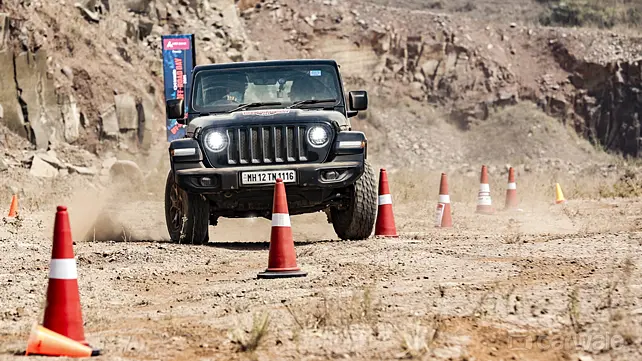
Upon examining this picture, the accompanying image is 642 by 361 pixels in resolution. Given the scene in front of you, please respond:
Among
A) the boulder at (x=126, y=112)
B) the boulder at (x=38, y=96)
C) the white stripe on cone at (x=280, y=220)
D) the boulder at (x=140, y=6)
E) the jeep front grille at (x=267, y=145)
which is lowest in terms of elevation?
the boulder at (x=126, y=112)

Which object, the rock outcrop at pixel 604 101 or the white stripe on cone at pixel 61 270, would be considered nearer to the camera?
the white stripe on cone at pixel 61 270

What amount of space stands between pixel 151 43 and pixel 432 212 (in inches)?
668

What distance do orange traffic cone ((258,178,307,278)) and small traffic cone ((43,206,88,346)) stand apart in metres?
2.64

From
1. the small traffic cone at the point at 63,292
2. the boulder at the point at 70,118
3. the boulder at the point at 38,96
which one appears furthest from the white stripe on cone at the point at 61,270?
the boulder at the point at 70,118

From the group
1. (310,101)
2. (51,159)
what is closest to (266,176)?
(310,101)

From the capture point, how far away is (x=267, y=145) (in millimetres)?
10805

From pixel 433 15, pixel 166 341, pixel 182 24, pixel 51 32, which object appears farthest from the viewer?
pixel 433 15

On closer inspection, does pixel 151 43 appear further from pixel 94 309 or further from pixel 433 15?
pixel 94 309

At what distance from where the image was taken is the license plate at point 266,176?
10.6 metres

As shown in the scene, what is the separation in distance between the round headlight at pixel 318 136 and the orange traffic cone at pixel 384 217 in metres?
1.55

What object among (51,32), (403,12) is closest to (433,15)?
(403,12)

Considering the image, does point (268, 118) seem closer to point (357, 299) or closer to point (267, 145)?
point (267, 145)

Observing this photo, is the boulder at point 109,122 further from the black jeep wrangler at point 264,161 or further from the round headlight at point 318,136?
the round headlight at point 318,136

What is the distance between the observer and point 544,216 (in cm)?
1675
